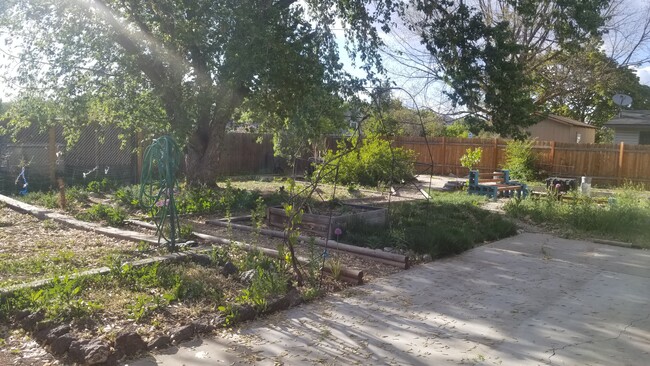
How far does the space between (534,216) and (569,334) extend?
22.5 ft

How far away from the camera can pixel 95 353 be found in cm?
366

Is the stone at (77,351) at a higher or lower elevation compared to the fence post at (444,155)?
lower

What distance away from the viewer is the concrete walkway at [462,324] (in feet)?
13.2

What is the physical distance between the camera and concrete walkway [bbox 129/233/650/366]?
4035 mm

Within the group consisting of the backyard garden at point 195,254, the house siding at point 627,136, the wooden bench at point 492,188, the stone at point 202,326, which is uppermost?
the house siding at point 627,136

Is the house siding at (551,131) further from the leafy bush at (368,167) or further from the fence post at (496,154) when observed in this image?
the leafy bush at (368,167)

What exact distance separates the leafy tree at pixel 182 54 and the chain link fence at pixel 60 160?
68.4 inches

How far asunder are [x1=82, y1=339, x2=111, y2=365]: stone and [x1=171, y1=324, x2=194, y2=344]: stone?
522 millimetres

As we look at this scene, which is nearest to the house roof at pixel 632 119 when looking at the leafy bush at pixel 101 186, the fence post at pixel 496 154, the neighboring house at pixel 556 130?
the neighboring house at pixel 556 130

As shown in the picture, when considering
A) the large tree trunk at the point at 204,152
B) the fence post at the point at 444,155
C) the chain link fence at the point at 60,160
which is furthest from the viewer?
the fence post at the point at 444,155

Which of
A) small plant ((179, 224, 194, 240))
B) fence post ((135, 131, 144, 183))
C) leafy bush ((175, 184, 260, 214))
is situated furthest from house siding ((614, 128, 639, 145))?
small plant ((179, 224, 194, 240))

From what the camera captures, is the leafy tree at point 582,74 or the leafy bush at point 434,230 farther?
the leafy tree at point 582,74

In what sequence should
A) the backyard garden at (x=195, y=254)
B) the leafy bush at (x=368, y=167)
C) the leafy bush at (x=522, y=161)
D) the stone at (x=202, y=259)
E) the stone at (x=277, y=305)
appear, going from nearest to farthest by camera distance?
1. the backyard garden at (x=195, y=254)
2. the stone at (x=277, y=305)
3. the stone at (x=202, y=259)
4. the leafy bush at (x=368, y=167)
5. the leafy bush at (x=522, y=161)

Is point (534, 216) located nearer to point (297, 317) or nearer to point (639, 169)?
point (297, 317)
